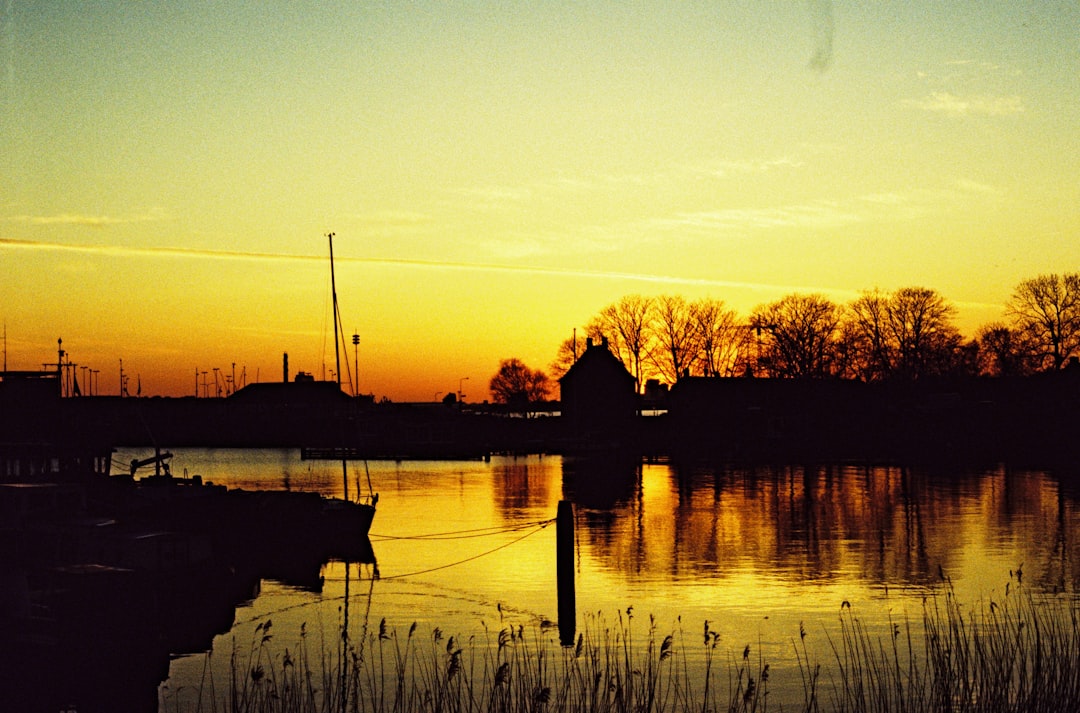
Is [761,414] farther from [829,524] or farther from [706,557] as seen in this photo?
[706,557]

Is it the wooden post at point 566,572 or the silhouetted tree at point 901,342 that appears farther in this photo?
the silhouetted tree at point 901,342

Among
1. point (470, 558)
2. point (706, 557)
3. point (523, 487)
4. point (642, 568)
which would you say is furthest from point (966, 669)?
point (523, 487)

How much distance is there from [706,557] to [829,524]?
1542 cm

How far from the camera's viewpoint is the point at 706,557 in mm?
54188

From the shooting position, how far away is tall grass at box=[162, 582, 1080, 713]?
71.6ft

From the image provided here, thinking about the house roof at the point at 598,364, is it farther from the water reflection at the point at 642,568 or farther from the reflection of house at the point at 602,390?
the water reflection at the point at 642,568

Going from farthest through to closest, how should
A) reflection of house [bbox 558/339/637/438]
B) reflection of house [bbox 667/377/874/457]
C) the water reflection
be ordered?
reflection of house [bbox 558/339/637/438] < reflection of house [bbox 667/377/874/457] < the water reflection

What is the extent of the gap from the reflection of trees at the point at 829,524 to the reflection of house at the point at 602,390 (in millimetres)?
50946

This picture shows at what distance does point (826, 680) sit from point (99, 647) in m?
19.3

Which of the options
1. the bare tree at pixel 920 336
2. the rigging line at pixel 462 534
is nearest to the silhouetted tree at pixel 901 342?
the bare tree at pixel 920 336

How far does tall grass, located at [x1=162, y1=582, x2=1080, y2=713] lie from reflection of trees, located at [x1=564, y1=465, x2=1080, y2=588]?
6221 millimetres

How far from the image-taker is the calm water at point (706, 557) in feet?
127

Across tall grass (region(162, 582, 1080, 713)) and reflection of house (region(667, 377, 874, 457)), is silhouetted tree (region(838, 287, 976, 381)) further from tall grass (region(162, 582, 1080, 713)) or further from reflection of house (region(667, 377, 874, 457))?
tall grass (region(162, 582, 1080, 713))

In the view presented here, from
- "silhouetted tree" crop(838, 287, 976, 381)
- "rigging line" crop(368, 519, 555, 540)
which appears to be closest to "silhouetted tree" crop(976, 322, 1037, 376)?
"silhouetted tree" crop(838, 287, 976, 381)
